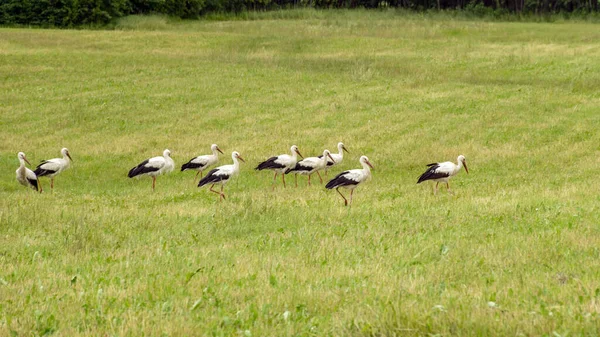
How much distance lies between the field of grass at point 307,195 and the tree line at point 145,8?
77.7 ft

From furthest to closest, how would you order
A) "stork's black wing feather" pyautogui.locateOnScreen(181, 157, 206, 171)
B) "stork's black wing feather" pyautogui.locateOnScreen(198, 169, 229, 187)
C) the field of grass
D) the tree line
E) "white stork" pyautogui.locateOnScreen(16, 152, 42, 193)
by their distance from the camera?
the tree line, "stork's black wing feather" pyautogui.locateOnScreen(181, 157, 206, 171), "white stork" pyautogui.locateOnScreen(16, 152, 42, 193), "stork's black wing feather" pyautogui.locateOnScreen(198, 169, 229, 187), the field of grass

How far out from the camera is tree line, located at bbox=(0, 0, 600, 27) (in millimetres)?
84875

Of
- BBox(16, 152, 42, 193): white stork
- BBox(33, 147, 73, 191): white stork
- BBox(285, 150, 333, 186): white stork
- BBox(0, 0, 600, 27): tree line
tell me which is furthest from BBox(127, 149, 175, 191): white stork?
BBox(0, 0, 600, 27): tree line

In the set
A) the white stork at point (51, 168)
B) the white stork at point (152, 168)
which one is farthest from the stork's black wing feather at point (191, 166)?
the white stork at point (51, 168)

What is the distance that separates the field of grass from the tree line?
23.7 m

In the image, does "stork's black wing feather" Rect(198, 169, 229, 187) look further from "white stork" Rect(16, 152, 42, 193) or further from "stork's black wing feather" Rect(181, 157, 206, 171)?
"white stork" Rect(16, 152, 42, 193)

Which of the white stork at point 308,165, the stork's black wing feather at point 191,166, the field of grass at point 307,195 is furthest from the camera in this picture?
the stork's black wing feather at point 191,166

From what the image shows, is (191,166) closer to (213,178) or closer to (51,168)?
Answer: (213,178)

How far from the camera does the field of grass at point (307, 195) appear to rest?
8555 mm

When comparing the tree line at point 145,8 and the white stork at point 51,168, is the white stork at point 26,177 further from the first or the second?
the tree line at point 145,8

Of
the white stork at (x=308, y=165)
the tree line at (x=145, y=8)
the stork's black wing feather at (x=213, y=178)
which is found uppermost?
the stork's black wing feather at (x=213, y=178)

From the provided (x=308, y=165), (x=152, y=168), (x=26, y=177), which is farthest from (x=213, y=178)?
(x=26, y=177)

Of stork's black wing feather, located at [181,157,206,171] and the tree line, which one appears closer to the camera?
stork's black wing feather, located at [181,157,206,171]

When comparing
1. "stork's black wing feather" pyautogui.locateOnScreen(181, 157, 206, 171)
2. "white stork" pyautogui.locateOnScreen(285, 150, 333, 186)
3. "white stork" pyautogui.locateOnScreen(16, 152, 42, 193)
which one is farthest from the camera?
"stork's black wing feather" pyautogui.locateOnScreen(181, 157, 206, 171)
